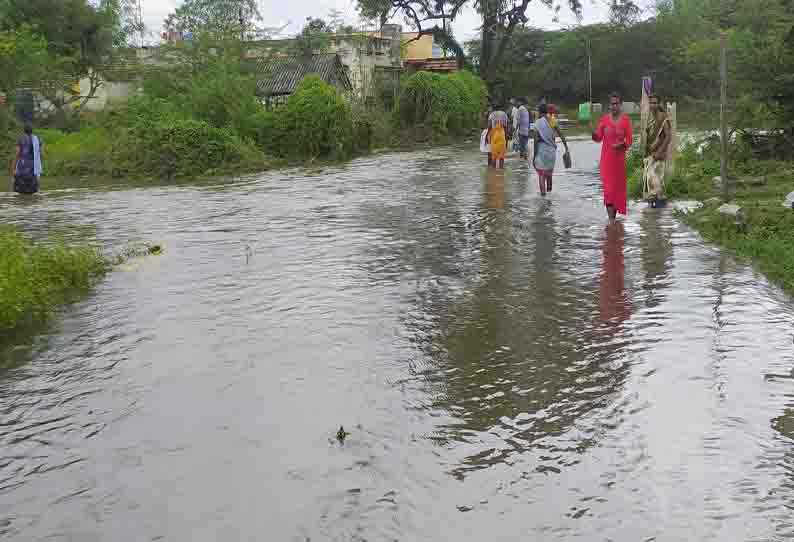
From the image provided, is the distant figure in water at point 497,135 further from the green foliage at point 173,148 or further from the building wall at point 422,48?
the building wall at point 422,48

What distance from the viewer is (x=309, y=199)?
17.6 meters

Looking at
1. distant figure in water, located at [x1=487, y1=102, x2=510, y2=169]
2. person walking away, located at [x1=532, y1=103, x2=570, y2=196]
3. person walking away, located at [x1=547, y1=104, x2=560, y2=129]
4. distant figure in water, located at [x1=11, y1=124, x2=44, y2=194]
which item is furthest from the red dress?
distant figure in water, located at [x1=11, y1=124, x2=44, y2=194]

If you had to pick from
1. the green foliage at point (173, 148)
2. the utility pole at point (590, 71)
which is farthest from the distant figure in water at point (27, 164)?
the utility pole at point (590, 71)

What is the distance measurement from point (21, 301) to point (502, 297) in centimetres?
411

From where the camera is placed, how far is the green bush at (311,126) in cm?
2828

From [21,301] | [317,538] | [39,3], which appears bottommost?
[317,538]

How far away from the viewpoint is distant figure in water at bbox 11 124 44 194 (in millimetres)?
19344

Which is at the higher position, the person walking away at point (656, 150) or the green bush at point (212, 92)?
the green bush at point (212, 92)

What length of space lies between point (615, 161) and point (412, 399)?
8.04 m

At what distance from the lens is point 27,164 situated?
19.7 m

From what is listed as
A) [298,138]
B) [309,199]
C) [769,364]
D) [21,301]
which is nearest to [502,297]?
[769,364]

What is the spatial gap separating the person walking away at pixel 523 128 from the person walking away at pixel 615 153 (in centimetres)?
1173

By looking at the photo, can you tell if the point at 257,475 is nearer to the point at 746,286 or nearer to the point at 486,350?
the point at 486,350

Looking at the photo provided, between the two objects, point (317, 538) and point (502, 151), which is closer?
point (317, 538)
